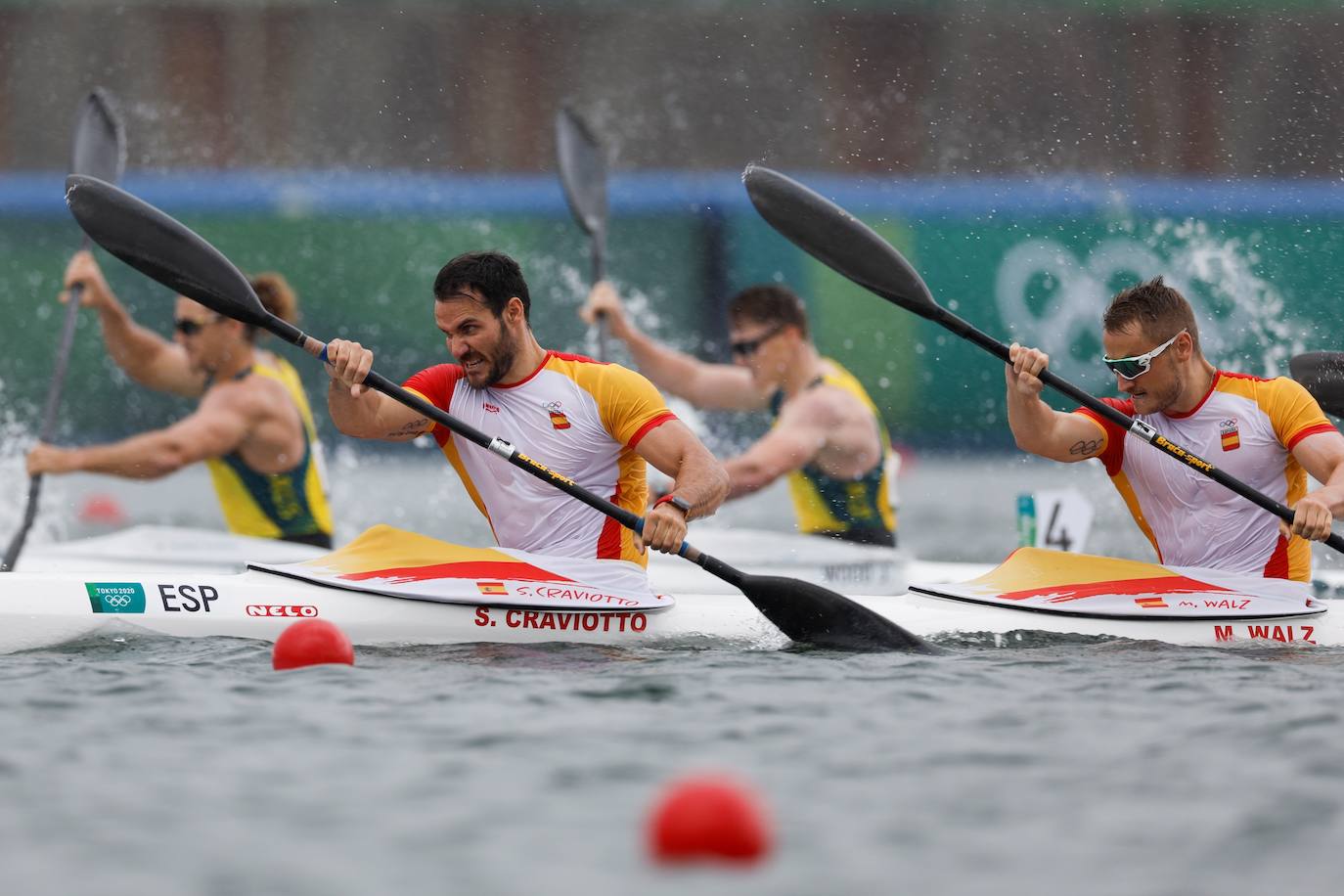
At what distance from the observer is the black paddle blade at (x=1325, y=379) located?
6.50 m

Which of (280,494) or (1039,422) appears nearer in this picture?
(1039,422)

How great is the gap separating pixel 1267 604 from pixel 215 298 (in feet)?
11.6

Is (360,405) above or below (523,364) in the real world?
below

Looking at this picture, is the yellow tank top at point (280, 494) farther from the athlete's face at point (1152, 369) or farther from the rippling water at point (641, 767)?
the athlete's face at point (1152, 369)

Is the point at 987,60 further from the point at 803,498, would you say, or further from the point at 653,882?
the point at 653,882

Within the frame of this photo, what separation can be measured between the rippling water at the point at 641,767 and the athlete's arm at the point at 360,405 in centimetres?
71

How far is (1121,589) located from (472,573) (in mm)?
2087

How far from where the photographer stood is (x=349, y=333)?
1341cm

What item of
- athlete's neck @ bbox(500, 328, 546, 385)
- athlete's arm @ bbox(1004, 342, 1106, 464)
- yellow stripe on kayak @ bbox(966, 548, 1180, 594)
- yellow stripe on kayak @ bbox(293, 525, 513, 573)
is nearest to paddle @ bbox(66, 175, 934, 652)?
athlete's neck @ bbox(500, 328, 546, 385)

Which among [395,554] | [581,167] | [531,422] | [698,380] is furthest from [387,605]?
[581,167]

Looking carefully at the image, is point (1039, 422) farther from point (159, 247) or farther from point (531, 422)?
point (159, 247)

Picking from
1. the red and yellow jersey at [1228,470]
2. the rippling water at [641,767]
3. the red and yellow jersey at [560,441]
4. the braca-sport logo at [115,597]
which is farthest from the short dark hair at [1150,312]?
the braca-sport logo at [115,597]

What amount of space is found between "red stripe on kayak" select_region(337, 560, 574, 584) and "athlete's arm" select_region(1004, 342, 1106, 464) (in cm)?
152

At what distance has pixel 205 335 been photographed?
7.69 m
